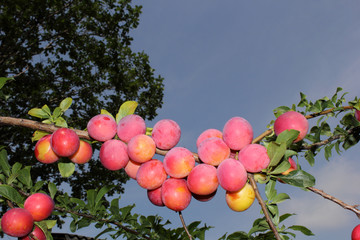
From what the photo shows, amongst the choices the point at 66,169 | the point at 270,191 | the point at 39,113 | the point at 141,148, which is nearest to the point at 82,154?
the point at 66,169

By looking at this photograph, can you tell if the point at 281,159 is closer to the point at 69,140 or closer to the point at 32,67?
the point at 69,140

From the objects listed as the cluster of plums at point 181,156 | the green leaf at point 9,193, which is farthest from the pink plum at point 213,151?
the green leaf at point 9,193

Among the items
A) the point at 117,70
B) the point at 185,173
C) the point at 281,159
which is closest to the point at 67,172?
the point at 185,173

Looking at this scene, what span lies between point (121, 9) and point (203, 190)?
9.51 meters

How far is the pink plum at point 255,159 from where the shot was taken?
1.31 metres

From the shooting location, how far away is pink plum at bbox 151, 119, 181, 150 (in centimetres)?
152

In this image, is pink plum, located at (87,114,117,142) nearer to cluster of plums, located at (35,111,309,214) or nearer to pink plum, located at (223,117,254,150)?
cluster of plums, located at (35,111,309,214)

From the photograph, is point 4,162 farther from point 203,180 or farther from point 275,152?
point 275,152

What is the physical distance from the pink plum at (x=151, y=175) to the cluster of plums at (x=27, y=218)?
102 cm

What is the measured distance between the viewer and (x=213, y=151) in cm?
136

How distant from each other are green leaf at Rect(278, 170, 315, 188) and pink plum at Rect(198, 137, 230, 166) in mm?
278

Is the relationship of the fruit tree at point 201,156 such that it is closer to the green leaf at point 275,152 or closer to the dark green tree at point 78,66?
the green leaf at point 275,152

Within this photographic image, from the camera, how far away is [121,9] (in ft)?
32.2

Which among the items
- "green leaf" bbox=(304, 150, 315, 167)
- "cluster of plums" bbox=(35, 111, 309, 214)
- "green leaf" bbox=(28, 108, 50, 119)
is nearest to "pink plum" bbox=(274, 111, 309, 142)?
"cluster of plums" bbox=(35, 111, 309, 214)
